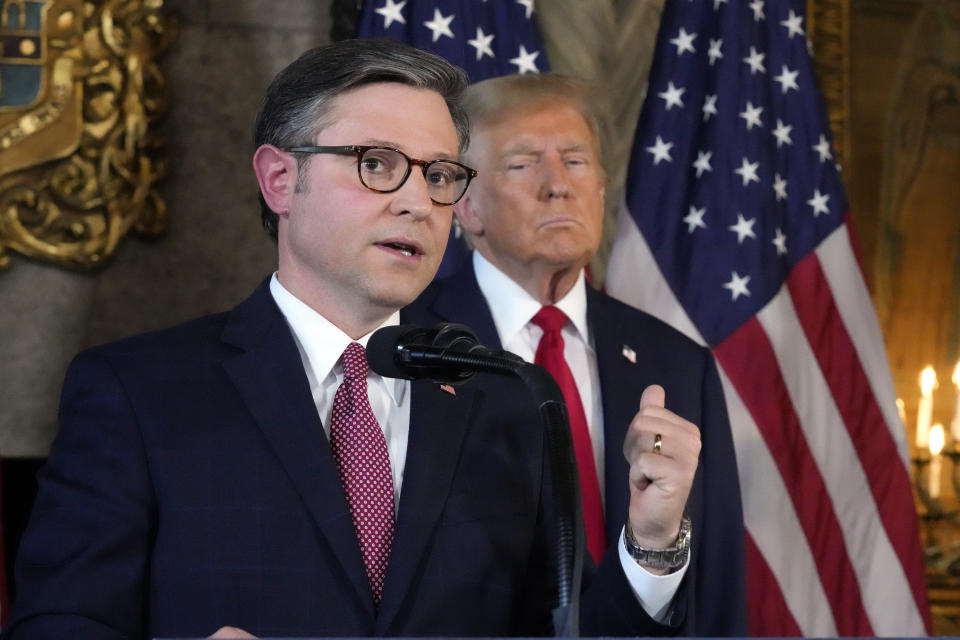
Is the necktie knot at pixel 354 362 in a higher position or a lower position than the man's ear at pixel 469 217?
lower

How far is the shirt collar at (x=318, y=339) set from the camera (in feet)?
6.73

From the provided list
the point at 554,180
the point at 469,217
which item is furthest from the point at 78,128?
the point at 554,180

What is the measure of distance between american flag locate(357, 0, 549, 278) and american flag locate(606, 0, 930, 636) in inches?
19.8

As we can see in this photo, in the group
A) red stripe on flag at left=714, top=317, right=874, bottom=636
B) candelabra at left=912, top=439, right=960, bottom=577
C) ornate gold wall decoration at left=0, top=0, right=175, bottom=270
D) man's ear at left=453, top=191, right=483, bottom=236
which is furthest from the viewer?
candelabra at left=912, top=439, right=960, bottom=577

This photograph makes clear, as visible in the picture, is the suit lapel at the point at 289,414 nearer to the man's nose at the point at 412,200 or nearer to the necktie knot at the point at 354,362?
the necktie knot at the point at 354,362

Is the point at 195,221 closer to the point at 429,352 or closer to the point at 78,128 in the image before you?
→ the point at 78,128

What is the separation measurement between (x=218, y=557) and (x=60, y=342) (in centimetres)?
201

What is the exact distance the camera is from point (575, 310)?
3.25m

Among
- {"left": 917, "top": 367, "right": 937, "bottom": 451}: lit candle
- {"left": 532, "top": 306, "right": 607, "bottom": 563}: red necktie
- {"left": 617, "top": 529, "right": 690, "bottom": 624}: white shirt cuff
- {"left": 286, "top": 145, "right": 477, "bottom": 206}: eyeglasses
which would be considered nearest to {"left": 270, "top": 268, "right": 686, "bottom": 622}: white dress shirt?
{"left": 286, "top": 145, "right": 477, "bottom": 206}: eyeglasses

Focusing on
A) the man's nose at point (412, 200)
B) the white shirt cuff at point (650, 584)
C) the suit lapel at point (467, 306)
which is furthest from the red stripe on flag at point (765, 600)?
the man's nose at point (412, 200)

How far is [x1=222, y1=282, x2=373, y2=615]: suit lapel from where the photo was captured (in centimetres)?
184

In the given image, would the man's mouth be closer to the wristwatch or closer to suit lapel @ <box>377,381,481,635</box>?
suit lapel @ <box>377,381,481,635</box>

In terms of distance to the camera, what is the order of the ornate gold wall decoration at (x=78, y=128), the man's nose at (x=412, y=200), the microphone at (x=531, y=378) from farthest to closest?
the ornate gold wall decoration at (x=78, y=128) < the man's nose at (x=412, y=200) < the microphone at (x=531, y=378)

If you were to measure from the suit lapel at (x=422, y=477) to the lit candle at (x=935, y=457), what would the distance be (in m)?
2.82
